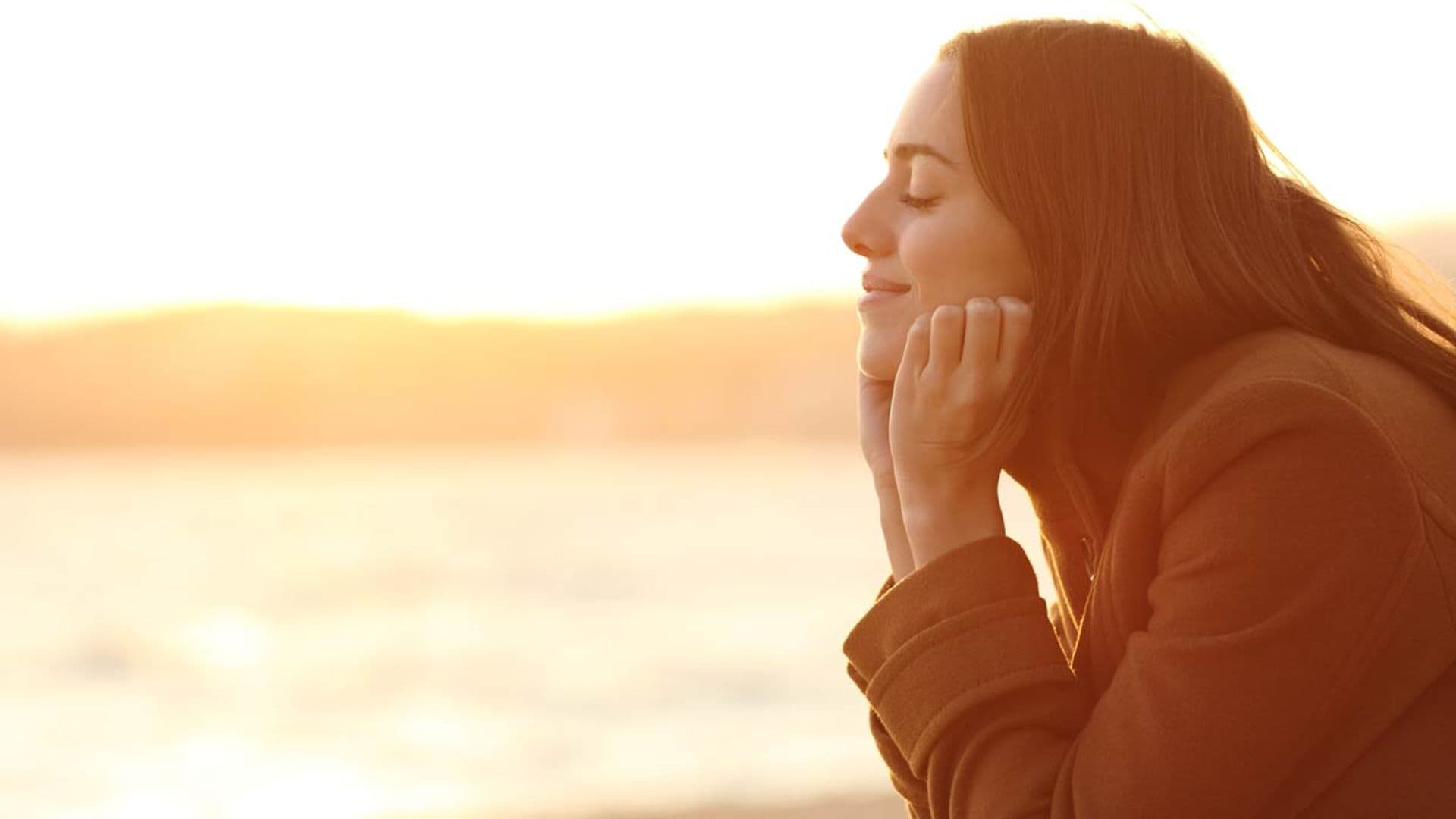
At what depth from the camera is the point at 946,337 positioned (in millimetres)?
1937

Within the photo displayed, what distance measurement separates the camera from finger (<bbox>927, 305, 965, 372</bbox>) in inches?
76.3

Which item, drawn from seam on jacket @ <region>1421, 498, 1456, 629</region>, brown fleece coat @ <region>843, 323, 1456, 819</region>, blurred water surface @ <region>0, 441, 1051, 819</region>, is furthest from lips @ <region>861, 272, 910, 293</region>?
blurred water surface @ <region>0, 441, 1051, 819</region>

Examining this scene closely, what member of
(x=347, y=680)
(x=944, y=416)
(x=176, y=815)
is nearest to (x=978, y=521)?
(x=944, y=416)

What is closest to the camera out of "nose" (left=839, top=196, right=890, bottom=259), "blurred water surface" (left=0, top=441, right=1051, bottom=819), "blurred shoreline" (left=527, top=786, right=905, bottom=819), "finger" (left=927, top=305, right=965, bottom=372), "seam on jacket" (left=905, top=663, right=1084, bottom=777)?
"seam on jacket" (left=905, top=663, right=1084, bottom=777)

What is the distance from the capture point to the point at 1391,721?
1599 millimetres

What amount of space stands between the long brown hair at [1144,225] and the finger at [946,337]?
9cm

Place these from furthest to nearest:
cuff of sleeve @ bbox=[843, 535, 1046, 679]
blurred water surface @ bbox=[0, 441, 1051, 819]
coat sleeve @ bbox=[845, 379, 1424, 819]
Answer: blurred water surface @ bbox=[0, 441, 1051, 819] < cuff of sleeve @ bbox=[843, 535, 1046, 679] < coat sleeve @ bbox=[845, 379, 1424, 819]

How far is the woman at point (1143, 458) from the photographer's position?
1.54 metres

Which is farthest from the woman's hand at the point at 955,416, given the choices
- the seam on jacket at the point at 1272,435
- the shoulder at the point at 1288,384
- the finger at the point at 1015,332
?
the seam on jacket at the point at 1272,435

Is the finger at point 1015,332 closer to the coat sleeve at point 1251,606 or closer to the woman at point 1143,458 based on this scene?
the woman at point 1143,458

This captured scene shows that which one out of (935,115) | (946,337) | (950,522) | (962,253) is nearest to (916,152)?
(935,115)

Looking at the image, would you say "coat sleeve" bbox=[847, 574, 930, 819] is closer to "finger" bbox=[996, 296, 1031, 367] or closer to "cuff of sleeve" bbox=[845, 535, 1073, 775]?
"cuff of sleeve" bbox=[845, 535, 1073, 775]

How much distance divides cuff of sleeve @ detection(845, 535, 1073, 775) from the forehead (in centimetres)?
51

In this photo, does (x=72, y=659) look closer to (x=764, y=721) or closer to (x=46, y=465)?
(x=764, y=721)
